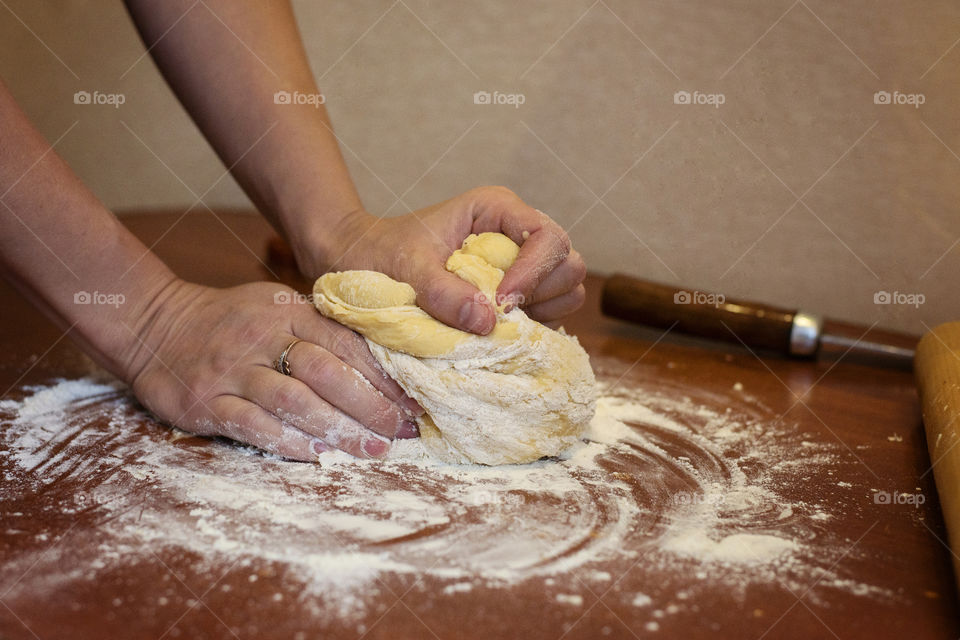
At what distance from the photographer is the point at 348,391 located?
1073 mm

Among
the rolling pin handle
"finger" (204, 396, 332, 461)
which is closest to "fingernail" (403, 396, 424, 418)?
"finger" (204, 396, 332, 461)

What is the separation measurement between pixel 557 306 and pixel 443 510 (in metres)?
0.46

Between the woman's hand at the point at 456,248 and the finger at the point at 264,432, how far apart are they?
24cm

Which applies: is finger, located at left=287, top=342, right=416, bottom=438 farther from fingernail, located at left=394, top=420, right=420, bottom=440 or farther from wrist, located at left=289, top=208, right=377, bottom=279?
wrist, located at left=289, top=208, right=377, bottom=279

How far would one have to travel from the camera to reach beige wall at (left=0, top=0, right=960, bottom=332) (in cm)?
160

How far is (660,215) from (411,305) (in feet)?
3.11

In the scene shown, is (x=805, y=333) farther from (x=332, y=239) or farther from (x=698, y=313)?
(x=332, y=239)

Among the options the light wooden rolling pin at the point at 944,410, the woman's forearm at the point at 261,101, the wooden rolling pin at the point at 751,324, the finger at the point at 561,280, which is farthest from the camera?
the wooden rolling pin at the point at 751,324

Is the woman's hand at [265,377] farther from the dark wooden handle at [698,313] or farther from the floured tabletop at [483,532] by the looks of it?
the dark wooden handle at [698,313]

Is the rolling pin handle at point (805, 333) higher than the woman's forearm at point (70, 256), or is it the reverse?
the woman's forearm at point (70, 256)

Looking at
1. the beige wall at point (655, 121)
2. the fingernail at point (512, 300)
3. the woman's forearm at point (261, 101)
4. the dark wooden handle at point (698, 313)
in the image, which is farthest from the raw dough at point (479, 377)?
the beige wall at point (655, 121)

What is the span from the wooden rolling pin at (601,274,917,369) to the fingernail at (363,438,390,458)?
29.3 inches

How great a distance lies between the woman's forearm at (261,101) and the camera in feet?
4.35

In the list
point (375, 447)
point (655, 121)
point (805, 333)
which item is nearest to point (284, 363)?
point (375, 447)
